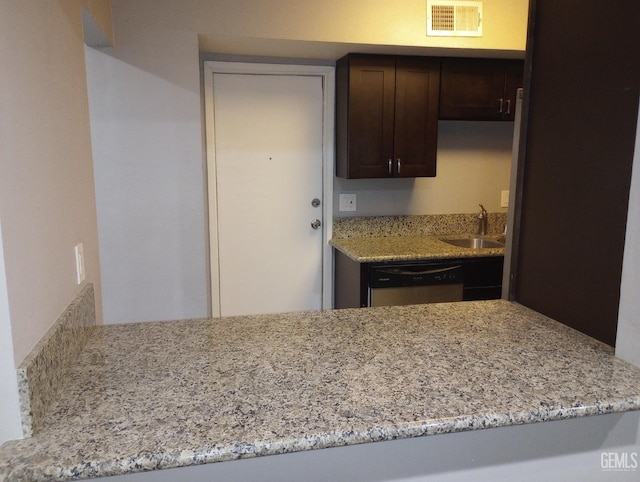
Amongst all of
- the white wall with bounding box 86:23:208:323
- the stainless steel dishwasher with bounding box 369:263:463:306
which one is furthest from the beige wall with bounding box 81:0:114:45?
the stainless steel dishwasher with bounding box 369:263:463:306

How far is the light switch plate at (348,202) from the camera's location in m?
3.55

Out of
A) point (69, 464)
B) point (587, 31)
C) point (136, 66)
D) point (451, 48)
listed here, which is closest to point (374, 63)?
point (451, 48)

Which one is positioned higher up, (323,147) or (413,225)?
(323,147)

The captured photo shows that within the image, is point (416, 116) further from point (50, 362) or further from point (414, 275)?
point (50, 362)

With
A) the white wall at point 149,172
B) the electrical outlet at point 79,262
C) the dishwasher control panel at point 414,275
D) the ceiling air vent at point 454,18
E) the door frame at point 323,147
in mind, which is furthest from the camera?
the door frame at point 323,147

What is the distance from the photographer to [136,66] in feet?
8.39

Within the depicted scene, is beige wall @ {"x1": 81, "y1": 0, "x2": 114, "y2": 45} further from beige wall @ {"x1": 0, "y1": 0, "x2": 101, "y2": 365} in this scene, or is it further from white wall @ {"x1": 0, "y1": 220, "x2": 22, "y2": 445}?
white wall @ {"x1": 0, "y1": 220, "x2": 22, "y2": 445}

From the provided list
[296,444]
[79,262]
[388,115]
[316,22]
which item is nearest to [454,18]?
[388,115]

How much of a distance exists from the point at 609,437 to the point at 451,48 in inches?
92.1

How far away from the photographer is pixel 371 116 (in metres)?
3.13

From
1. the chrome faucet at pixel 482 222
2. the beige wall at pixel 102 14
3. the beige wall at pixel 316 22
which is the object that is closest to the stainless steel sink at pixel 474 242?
the chrome faucet at pixel 482 222

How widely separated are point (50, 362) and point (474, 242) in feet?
10.2

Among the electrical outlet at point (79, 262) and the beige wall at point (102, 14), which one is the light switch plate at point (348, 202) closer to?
the beige wall at point (102, 14)

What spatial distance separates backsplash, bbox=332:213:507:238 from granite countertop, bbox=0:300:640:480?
203 centimetres
